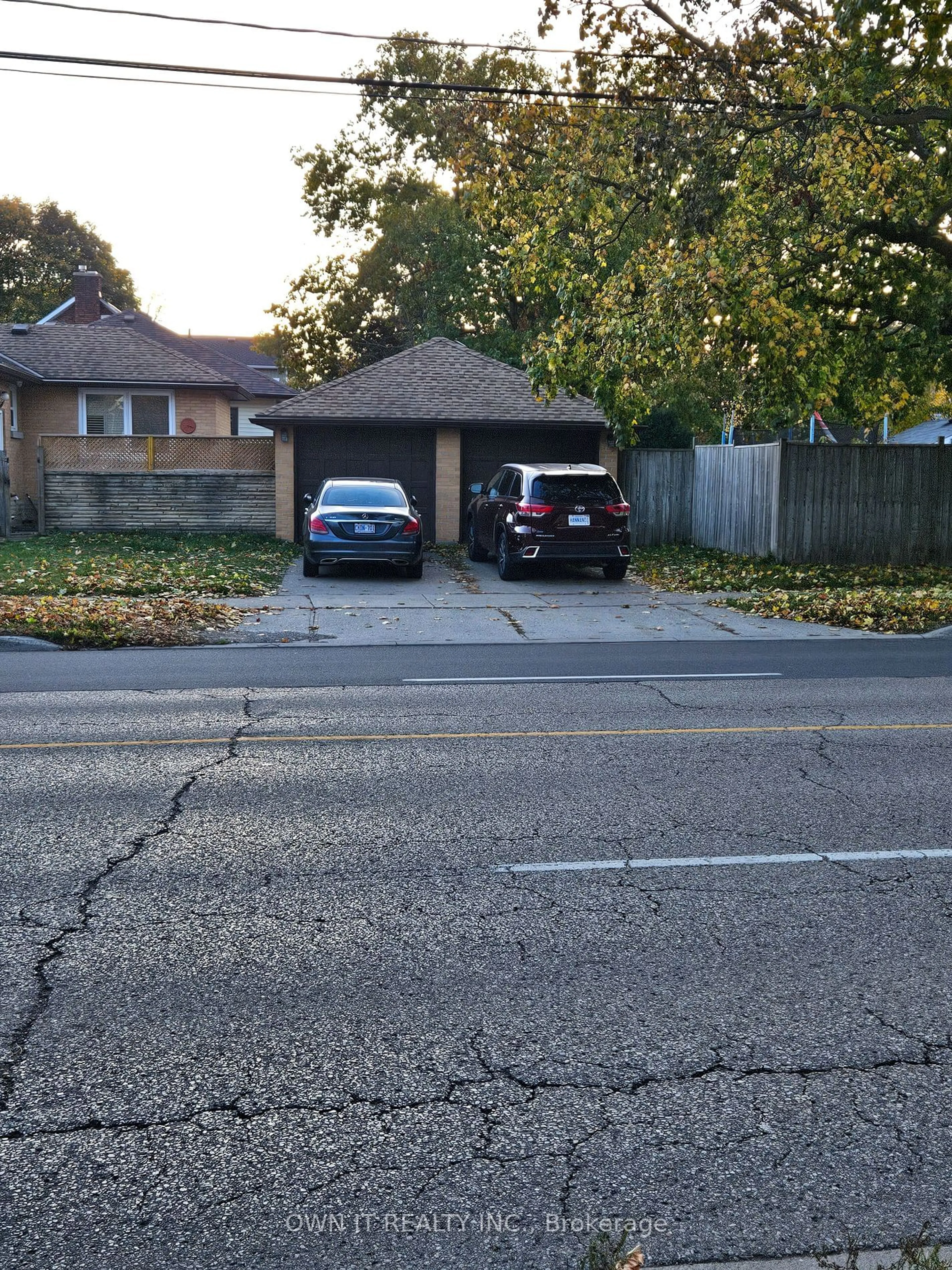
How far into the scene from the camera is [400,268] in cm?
5012

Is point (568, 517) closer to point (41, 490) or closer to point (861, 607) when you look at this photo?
point (861, 607)

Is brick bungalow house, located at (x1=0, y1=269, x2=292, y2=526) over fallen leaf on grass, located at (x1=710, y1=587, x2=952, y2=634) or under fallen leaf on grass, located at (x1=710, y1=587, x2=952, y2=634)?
over

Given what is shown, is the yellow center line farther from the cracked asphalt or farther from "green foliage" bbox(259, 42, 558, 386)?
"green foliage" bbox(259, 42, 558, 386)

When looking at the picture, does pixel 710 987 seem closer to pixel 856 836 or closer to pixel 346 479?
pixel 856 836

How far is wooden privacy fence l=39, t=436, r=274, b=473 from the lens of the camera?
27.8 m

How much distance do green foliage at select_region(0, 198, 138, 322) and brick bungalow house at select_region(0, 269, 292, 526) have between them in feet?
113

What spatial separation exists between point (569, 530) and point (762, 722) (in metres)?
11.4

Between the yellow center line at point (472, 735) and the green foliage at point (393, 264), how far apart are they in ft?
118

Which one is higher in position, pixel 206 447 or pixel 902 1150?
pixel 206 447

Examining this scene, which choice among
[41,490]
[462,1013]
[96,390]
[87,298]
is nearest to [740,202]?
[462,1013]

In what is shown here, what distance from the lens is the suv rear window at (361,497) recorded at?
20438 millimetres

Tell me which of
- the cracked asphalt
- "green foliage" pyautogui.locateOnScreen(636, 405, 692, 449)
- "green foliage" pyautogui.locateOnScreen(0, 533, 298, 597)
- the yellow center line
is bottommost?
the cracked asphalt

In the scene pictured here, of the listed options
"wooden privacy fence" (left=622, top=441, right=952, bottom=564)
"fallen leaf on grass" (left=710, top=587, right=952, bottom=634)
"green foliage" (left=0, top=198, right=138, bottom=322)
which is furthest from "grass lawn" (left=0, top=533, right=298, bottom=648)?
"green foliage" (left=0, top=198, right=138, bottom=322)

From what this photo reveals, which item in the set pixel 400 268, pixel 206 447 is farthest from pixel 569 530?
pixel 400 268
